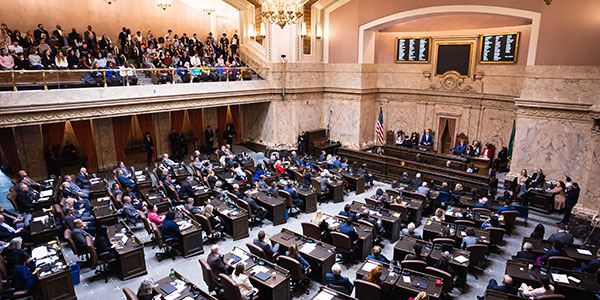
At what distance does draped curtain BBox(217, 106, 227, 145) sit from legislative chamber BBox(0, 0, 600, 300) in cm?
8

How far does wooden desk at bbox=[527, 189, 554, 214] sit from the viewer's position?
11.1 metres

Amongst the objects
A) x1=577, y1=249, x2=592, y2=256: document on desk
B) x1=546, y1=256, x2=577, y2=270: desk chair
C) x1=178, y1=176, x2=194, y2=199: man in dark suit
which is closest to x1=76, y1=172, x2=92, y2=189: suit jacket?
x1=178, y1=176, x2=194, y2=199: man in dark suit

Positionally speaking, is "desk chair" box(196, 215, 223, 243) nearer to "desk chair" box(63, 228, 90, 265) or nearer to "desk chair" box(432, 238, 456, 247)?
"desk chair" box(63, 228, 90, 265)

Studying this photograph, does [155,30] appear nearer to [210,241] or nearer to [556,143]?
[210,241]

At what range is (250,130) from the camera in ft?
63.4

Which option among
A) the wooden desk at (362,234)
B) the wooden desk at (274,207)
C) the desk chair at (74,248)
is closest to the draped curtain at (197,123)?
the wooden desk at (274,207)

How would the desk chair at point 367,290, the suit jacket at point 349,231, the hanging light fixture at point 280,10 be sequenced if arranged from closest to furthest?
the desk chair at point 367,290
the suit jacket at point 349,231
the hanging light fixture at point 280,10

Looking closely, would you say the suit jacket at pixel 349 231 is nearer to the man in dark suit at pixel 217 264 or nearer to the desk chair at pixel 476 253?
the desk chair at pixel 476 253

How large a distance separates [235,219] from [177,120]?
1002 centimetres

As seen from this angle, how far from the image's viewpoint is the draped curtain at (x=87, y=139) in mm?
14328

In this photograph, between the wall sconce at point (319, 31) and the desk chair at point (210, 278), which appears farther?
the wall sconce at point (319, 31)

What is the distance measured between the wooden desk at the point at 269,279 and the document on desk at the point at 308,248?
35.1 inches

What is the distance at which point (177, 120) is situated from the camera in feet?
57.8

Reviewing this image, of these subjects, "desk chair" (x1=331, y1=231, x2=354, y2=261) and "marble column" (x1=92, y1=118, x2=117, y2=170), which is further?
"marble column" (x1=92, y1=118, x2=117, y2=170)
